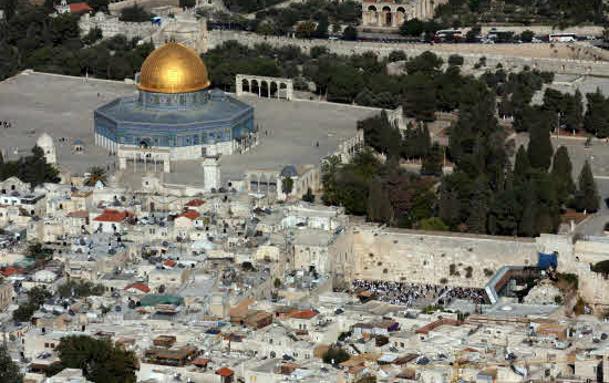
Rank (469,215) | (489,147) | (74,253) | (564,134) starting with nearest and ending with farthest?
(74,253)
(469,215)
(489,147)
(564,134)

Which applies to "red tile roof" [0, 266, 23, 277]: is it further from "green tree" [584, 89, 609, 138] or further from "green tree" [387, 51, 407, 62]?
"green tree" [387, 51, 407, 62]

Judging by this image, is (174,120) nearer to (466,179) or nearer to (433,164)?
(433,164)

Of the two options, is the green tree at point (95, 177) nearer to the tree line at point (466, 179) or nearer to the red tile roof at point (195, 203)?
the red tile roof at point (195, 203)

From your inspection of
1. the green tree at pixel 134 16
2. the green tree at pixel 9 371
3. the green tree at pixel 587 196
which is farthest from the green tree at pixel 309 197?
the green tree at pixel 134 16

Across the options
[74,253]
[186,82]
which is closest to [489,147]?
[186,82]

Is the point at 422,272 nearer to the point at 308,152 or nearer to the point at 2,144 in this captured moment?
the point at 308,152

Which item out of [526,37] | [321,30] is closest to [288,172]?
[526,37]
